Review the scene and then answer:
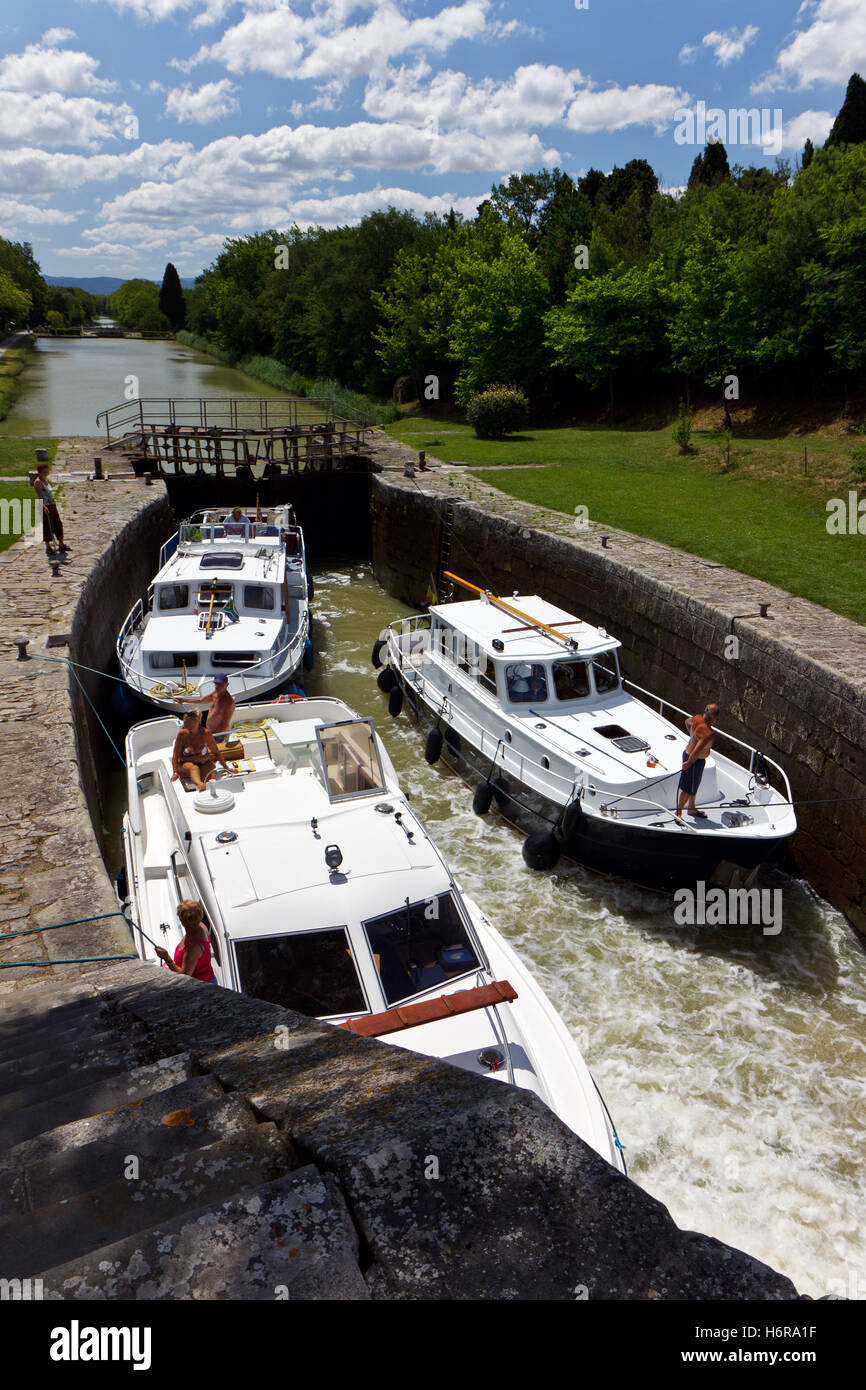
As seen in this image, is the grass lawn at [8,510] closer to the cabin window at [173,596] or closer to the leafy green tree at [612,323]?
the cabin window at [173,596]

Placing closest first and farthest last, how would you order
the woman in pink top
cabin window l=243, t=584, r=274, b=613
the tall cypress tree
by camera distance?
the woman in pink top < cabin window l=243, t=584, r=274, b=613 < the tall cypress tree

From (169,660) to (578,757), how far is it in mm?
6447

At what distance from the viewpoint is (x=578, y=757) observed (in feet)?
34.6

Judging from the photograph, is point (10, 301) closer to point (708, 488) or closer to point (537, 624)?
point (708, 488)

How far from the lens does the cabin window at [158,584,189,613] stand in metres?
14.5

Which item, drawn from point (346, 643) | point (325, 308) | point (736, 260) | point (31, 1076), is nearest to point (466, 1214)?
point (31, 1076)

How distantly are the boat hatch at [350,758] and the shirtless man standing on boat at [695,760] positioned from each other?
143 inches

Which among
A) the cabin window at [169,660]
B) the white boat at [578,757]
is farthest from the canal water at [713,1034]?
the cabin window at [169,660]

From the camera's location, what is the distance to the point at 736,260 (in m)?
29.7

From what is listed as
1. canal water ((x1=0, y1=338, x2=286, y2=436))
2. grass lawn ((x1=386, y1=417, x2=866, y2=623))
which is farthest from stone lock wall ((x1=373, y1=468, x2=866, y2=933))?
canal water ((x1=0, y1=338, x2=286, y2=436))

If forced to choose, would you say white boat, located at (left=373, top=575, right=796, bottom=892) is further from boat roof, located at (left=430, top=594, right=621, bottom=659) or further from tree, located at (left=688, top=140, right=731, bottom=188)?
tree, located at (left=688, top=140, right=731, bottom=188)

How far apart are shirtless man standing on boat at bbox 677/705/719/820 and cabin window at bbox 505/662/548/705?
228 centimetres

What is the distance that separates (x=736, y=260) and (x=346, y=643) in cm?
2120
